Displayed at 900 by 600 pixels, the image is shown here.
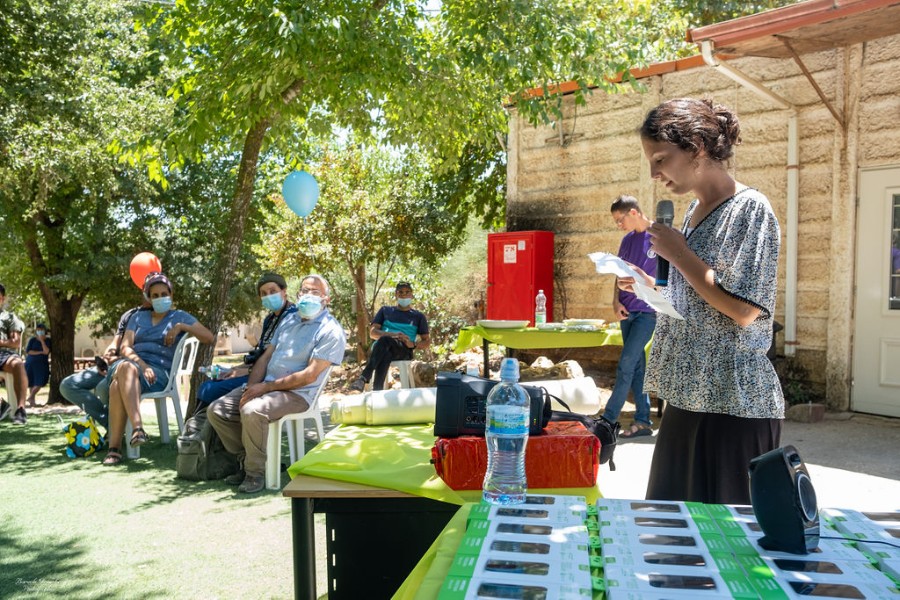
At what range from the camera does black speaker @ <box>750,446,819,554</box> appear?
1.37 m

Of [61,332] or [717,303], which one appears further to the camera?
[61,332]

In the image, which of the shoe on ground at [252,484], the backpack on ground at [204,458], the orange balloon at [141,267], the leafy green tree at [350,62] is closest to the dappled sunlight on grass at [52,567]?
the shoe on ground at [252,484]

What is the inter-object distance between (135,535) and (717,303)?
11.7ft

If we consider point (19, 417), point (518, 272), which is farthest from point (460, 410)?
point (19, 417)

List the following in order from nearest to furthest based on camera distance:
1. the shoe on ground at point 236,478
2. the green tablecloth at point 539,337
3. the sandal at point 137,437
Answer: the shoe on ground at point 236,478 < the sandal at point 137,437 < the green tablecloth at point 539,337

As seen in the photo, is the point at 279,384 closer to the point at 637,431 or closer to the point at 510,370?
the point at 637,431

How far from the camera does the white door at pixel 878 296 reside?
23.5 feet

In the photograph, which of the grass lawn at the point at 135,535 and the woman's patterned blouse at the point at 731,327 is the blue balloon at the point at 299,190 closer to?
the grass lawn at the point at 135,535

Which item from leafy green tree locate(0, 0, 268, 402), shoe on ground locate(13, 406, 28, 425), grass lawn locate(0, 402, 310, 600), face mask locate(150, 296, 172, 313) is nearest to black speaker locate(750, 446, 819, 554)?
grass lawn locate(0, 402, 310, 600)

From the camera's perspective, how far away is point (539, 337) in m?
6.88

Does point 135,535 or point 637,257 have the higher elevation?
point 637,257

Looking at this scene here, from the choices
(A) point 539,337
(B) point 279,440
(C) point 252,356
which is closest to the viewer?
(B) point 279,440

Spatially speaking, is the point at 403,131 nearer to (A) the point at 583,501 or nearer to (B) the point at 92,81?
(B) the point at 92,81

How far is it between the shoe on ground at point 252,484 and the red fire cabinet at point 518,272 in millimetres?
4982
